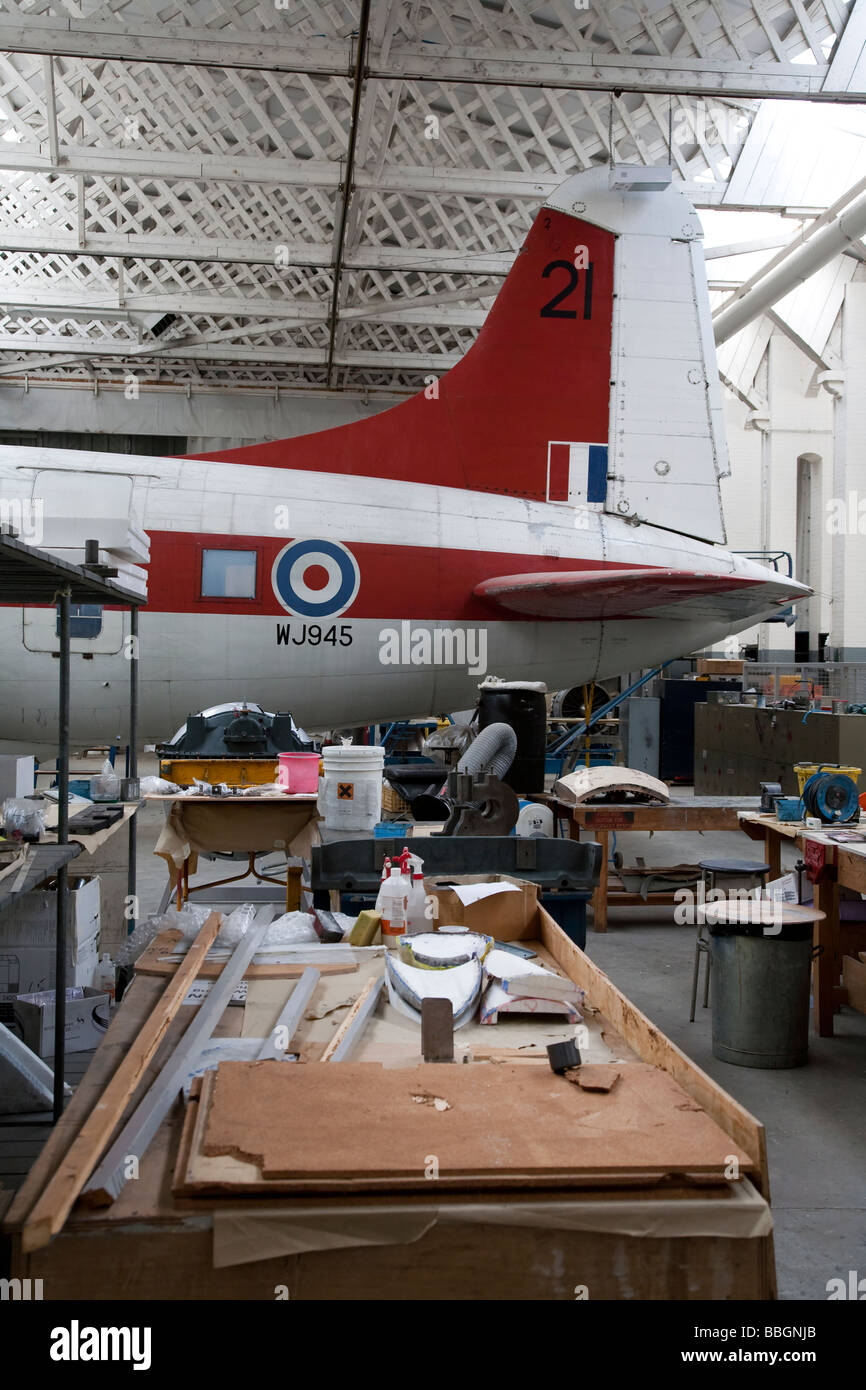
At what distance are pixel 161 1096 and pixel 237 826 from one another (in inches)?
183

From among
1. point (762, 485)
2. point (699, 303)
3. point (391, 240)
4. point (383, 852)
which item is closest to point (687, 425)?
point (699, 303)

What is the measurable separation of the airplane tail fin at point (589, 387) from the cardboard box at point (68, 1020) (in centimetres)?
695

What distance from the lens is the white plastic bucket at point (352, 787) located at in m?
5.95

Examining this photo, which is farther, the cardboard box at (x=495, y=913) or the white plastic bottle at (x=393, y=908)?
the cardboard box at (x=495, y=913)

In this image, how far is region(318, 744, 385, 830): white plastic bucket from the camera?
5.95 meters

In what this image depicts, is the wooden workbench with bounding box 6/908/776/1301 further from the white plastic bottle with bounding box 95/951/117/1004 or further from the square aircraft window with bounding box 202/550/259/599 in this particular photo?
the square aircraft window with bounding box 202/550/259/599

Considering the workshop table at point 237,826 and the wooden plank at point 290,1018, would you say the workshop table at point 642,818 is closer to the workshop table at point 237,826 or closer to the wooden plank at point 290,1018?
the workshop table at point 237,826

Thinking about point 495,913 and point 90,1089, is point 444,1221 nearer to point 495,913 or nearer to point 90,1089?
point 90,1089

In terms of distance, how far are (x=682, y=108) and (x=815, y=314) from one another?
423 inches

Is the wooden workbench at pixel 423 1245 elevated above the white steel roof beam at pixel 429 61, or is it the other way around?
the white steel roof beam at pixel 429 61

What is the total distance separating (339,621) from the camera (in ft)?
31.8

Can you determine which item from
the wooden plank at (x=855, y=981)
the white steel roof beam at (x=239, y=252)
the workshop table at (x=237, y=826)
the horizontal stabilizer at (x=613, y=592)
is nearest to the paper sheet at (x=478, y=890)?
the wooden plank at (x=855, y=981)

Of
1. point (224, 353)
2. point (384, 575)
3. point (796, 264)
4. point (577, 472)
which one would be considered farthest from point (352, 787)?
point (224, 353)

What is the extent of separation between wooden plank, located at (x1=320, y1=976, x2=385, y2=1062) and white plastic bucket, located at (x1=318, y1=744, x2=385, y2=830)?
283cm
